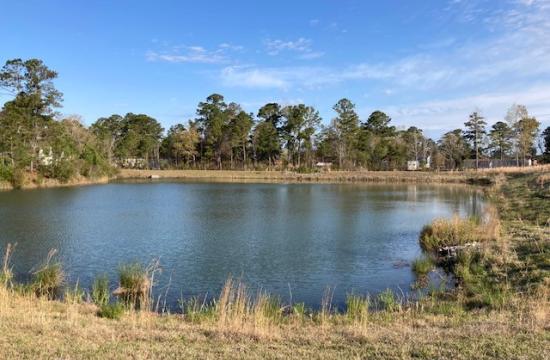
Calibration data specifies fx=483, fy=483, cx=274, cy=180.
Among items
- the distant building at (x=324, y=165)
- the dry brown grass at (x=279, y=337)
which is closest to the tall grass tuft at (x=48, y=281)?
the dry brown grass at (x=279, y=337)

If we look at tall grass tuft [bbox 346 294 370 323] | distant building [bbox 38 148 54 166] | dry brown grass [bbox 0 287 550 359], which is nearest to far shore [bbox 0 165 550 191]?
distant building [bbox 38 148 54 166]

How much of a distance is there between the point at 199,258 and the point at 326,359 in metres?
12.0

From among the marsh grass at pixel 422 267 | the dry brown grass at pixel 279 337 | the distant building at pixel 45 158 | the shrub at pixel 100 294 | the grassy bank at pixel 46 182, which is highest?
the distant building at pixel 45 158

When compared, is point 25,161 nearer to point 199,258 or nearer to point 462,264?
point 199,258

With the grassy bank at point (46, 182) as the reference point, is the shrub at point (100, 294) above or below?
below

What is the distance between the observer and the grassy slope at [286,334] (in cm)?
647

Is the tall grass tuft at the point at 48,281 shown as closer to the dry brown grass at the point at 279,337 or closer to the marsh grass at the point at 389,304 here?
the dry brown grass at the point at 279,337

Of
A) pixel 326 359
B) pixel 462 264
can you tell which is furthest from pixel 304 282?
pixel 326 359

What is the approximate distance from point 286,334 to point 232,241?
13.8 meters

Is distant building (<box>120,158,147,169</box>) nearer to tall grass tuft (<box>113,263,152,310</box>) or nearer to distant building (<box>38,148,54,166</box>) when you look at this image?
distant building (<box>38,148,54,166</box>)

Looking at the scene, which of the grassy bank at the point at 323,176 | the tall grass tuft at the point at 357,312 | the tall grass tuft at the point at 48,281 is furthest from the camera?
the grassy bank at the point at 323,176

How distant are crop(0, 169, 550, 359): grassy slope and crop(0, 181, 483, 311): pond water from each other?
3.29 metres

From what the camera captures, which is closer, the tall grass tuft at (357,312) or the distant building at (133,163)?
the tall grass tuft at (357,312)

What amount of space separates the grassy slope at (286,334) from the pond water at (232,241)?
3.29 metres
